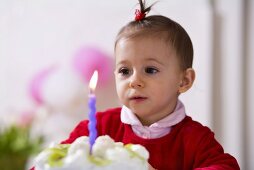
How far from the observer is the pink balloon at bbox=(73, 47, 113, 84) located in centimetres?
144

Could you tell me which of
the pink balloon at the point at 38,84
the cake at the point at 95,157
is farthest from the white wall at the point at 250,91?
the cake at the point at 95,157

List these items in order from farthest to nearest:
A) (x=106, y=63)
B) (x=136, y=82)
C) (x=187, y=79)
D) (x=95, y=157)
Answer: (x=106, y=63)
(x=187, y=79)
(x=136, y=82)
(x=95, y=157)

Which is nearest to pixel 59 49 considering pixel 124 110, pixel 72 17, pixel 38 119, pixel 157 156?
pixel 72 17

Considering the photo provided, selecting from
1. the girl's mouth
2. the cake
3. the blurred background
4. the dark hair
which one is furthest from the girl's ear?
the cake

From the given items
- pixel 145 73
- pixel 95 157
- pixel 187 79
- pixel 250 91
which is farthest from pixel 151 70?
pixel 250 91

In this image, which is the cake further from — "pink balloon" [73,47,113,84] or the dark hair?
"pink balloon" [73,47,113,84]

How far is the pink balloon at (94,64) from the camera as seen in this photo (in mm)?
1441

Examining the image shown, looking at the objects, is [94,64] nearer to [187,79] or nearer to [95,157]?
[187,79]

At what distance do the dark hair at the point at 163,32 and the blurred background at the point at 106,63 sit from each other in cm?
37

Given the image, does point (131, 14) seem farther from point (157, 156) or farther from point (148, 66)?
point (157, 156)

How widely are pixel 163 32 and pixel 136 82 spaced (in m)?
0.15

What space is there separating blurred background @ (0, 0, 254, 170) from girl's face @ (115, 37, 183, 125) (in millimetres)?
413

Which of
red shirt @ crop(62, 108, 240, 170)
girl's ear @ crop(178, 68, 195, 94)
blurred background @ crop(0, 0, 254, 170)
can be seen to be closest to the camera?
red shirt @ crop(62, 108, 240, 170)

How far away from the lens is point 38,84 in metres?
1.47
